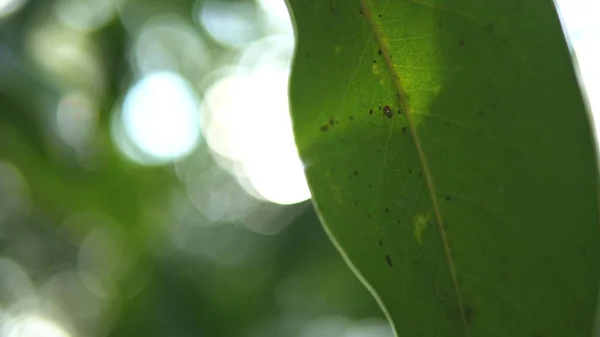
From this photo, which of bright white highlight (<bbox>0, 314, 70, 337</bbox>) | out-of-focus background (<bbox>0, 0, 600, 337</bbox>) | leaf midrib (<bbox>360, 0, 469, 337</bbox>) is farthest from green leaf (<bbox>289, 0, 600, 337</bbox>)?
bright white highlight (<bbox>0, 314, 70, 337</bbox>)

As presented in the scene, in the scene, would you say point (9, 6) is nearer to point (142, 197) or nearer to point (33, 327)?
point (142, 197)

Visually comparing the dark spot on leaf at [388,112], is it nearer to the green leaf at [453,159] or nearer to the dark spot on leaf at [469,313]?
the green leaf at [453,159]

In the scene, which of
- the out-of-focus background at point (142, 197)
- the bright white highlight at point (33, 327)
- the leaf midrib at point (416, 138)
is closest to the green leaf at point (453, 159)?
the leaf midrib at point (416, 138)

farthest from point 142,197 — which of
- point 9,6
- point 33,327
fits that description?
point 33,327

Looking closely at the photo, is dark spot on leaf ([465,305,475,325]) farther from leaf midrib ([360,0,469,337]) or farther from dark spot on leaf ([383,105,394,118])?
dark spot on leaf ([383,105,394,118])

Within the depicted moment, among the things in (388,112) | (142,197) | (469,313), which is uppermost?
(142,197)
